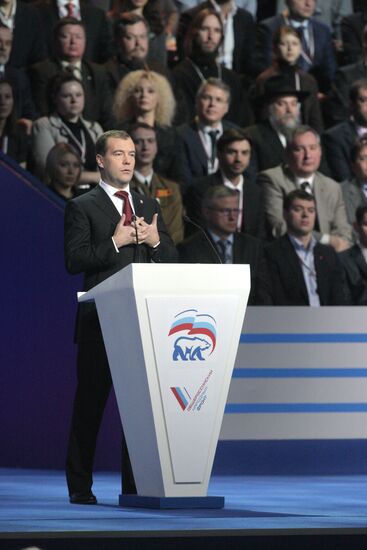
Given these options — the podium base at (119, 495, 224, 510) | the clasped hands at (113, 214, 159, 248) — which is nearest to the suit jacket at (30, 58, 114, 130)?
the clasped hands at (113, 214, 159, 248)

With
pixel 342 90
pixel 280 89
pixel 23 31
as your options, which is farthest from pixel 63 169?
pixel 342 90

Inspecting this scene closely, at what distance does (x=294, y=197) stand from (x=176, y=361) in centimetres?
368

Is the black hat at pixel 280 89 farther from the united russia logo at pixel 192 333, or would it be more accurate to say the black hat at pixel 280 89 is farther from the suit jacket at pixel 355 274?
the united russia logo at pixel 192 333

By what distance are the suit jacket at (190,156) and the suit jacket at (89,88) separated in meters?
0.50

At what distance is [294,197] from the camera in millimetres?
8273

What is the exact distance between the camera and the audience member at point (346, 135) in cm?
970

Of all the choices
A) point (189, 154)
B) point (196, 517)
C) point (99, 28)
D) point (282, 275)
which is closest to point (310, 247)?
point (282, 275)

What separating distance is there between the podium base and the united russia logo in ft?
1.69

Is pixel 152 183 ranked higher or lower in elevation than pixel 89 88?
lower

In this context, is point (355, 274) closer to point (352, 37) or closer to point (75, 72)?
point (75, 72)

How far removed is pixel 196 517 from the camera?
14.5 feet

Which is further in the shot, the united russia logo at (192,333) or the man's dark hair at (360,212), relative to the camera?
the man's dark hair at (360,212)

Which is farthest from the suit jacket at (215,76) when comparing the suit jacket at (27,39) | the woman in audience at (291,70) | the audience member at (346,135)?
the suit jacket at (27,39)

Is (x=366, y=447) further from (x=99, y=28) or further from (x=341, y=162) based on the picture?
(x=99, y=28)
